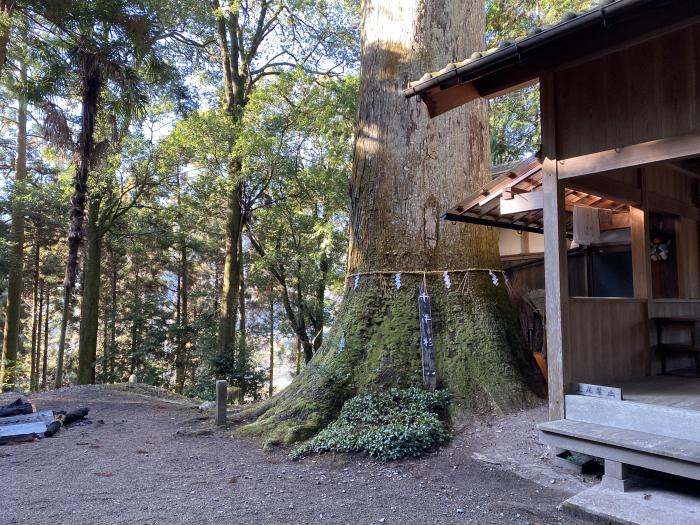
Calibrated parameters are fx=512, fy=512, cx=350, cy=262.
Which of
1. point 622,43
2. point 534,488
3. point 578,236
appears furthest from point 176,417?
point 622,43

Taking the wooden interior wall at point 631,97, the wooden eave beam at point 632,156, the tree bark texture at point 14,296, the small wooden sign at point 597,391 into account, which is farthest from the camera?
the tree bark texture at point 14,296

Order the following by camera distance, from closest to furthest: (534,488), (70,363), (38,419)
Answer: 1. (534,488)
2. (38,419)
3. (70,363)

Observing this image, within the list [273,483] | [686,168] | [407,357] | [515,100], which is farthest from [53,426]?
[515,100]

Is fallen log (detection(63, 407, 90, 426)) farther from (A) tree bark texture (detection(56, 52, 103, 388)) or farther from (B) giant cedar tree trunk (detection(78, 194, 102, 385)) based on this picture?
(B) giant cedar tree trunk (detection(78, 194, 102, 385))

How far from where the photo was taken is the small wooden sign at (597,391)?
4547 millimetres

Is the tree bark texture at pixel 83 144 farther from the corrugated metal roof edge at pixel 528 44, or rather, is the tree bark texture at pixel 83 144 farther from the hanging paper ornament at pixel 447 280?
the corrugated metal roof edge at pixel 528 44

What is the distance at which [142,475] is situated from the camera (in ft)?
16.5

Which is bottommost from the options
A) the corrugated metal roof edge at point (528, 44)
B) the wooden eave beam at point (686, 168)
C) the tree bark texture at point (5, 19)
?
the wooden eave beam at point (686, 168)

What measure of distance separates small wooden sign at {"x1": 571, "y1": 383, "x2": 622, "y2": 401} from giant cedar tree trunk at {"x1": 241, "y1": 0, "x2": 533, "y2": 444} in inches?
49.4

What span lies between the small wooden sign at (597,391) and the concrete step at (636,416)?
9 centimetres

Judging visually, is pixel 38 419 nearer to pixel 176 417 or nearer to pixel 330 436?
pixel 176 417

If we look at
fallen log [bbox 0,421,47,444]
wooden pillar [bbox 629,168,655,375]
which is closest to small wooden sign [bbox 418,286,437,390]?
wooden pillar [bbox 629,168,655,375]

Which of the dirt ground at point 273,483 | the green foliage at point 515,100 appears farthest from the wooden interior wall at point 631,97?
the green foliage at point 515,100

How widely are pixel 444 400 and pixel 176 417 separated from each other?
189 inches
